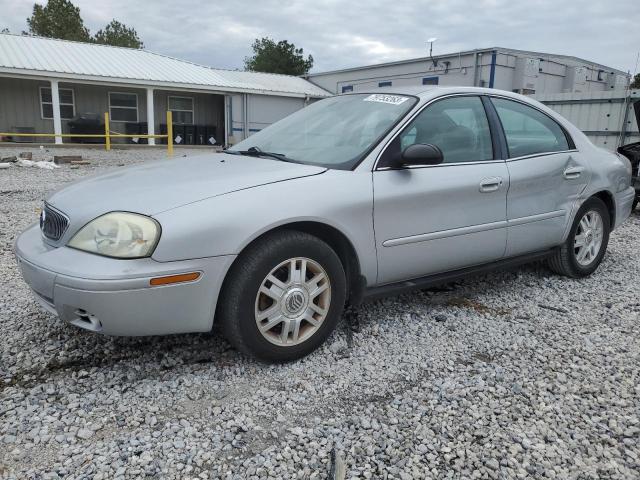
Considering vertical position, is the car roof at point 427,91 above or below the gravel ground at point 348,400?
above

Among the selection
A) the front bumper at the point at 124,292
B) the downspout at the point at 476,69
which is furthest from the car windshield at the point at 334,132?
the downspout at the point at 476,69

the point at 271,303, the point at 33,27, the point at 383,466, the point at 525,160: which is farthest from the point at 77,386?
the point at 33,27

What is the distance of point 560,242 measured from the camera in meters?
4.21

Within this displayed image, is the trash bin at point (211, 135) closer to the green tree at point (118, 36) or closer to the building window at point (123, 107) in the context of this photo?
the building window at point (123, 107)

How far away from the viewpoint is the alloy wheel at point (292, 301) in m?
2.70

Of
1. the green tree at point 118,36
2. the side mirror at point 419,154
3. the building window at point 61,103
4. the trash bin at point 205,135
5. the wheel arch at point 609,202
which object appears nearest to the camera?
the side mirror at point 419,154

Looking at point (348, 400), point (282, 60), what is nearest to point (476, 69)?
point (348, 400)

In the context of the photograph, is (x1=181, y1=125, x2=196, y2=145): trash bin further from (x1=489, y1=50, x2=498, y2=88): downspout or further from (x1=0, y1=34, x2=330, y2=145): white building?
(x1=489, y1=50, x2=498, y2=88): downspout

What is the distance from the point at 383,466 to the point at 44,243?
206 cm

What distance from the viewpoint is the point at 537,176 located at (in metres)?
3.86

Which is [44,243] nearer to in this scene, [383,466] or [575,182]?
[383,466]

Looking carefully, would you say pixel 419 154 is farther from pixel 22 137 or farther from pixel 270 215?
pixel 22 137

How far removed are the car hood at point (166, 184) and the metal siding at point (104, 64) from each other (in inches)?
741

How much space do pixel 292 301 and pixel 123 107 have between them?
22.7m
